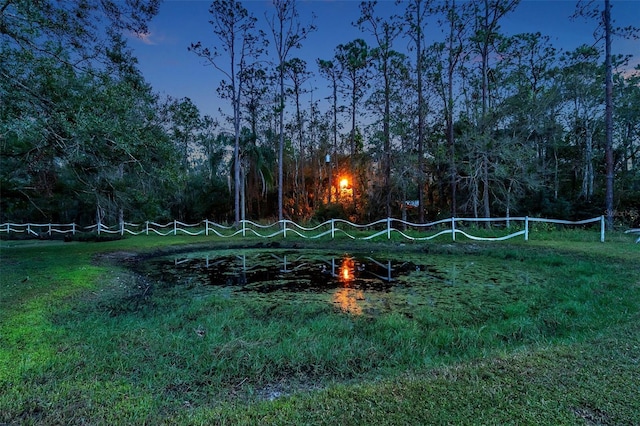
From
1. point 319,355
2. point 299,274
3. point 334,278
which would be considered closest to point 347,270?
point 334,278

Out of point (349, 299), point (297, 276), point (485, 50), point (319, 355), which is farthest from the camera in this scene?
point (485, 50)

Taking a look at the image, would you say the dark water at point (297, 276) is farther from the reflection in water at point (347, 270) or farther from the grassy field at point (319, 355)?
the grassy field at point (319, 355)

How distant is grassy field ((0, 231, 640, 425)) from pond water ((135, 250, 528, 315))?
0.81 ft

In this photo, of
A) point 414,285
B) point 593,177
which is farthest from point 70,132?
point 593,177

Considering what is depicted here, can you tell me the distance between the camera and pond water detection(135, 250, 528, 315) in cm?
525

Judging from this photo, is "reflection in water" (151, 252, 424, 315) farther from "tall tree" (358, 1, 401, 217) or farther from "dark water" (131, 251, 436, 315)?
"tall tree" (358, 1, 401, 217)

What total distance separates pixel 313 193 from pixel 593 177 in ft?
54.3

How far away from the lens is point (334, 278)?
6762mm

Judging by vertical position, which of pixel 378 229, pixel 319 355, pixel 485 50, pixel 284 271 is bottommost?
pixel 284 271

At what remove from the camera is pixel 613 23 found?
11531 millimetres

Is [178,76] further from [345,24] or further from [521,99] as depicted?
[521,99]

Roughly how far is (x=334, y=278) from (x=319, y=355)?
145 inches

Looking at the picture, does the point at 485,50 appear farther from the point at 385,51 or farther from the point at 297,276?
the point at 297,276

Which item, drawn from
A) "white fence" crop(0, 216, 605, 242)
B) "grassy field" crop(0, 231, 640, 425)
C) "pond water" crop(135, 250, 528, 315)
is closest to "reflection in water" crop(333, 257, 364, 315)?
"pond water" crop(135, 250, 528, 315)
